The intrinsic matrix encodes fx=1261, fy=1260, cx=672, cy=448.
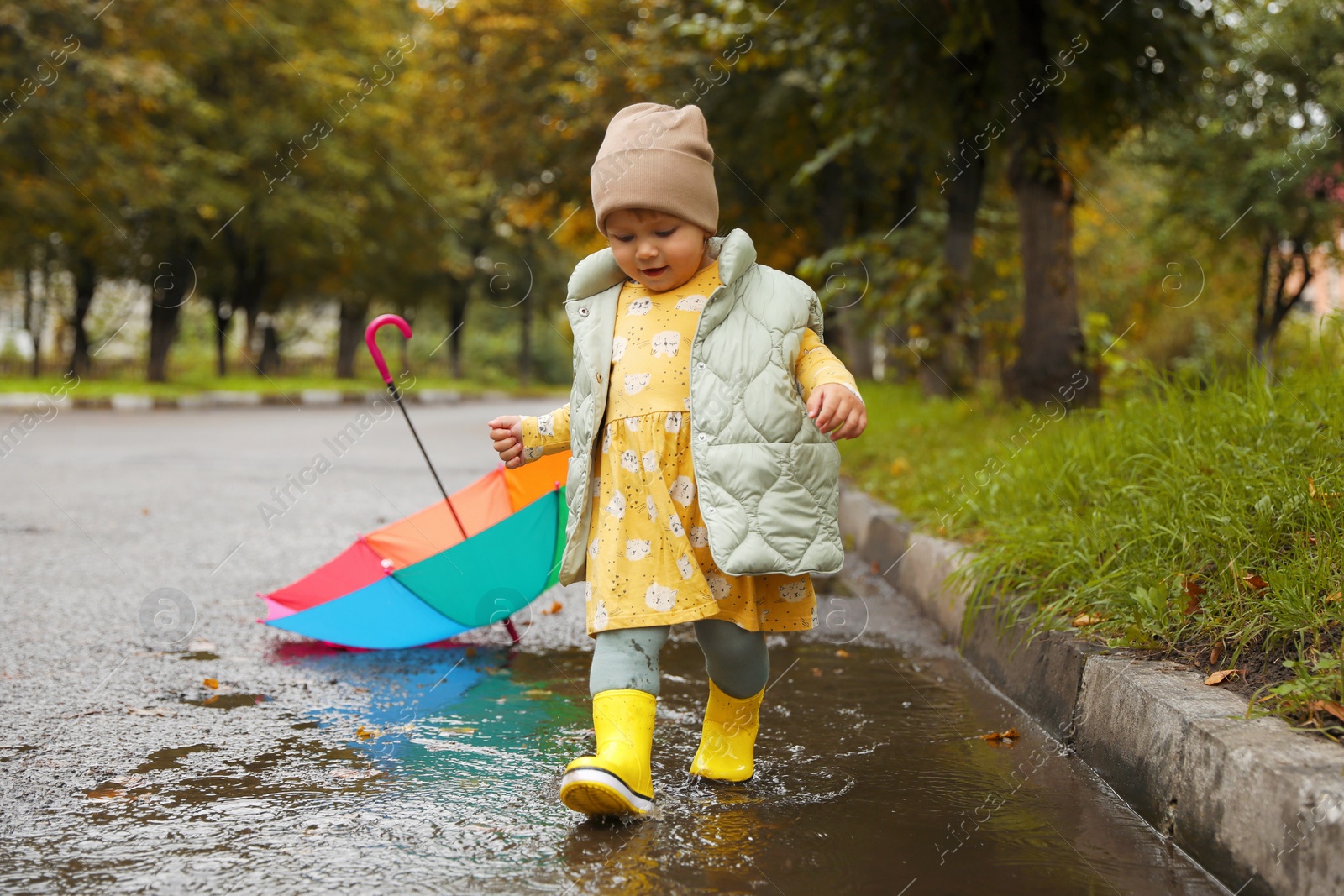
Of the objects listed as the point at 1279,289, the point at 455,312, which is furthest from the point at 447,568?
the point at 455,312

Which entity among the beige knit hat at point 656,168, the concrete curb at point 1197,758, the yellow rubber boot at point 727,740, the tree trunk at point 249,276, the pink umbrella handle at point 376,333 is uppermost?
the tree trunk at point 249,276

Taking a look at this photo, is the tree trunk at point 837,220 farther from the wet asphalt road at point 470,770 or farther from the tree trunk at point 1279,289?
the wet asphalt road at point 470,770

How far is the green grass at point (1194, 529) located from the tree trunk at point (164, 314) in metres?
26.3

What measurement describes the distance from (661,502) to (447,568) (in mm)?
1436

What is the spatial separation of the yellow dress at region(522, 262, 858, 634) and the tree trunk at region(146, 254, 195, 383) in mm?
27785

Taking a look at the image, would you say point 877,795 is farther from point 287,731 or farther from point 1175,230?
point 1175,230

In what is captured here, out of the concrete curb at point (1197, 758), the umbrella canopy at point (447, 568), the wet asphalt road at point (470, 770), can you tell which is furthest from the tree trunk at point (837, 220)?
the concrete curb at point (1197, 758)

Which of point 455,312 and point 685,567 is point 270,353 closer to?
point 455,312

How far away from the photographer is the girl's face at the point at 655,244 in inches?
111

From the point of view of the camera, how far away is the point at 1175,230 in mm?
27391

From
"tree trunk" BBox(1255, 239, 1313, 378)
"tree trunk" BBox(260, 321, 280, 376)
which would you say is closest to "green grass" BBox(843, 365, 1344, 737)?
"tree trunk" BBox(1255, 239, 1313, 378)

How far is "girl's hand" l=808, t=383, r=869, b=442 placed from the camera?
8.41 feet

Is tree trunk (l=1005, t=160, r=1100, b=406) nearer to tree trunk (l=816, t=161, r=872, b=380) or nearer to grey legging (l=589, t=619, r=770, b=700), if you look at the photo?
grey legging (l=589, t=619, r=770, b=700)

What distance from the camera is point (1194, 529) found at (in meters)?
3.37
